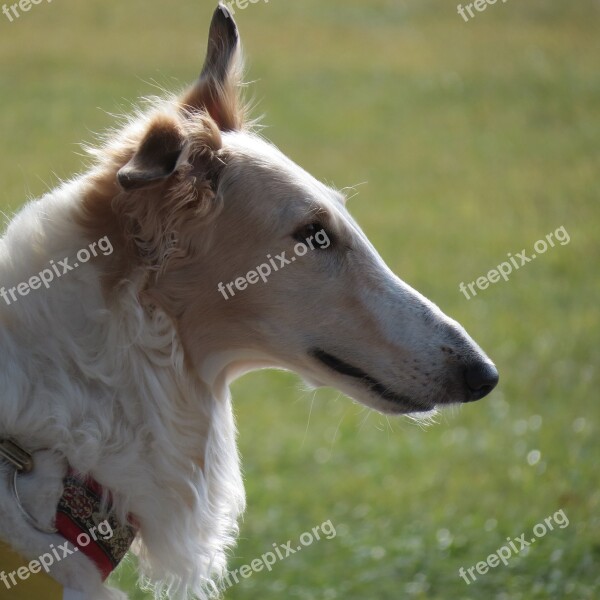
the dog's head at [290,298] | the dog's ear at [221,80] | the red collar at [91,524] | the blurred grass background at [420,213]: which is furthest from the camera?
the blurred grass background at [420,213]

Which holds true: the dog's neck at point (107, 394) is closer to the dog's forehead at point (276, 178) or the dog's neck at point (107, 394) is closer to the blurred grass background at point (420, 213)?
the dog's forehead at point (276, 178)

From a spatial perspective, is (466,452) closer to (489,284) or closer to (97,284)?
(489,284)

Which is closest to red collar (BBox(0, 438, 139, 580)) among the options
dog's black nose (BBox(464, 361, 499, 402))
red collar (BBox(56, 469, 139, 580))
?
red collar (BBox(56, 469, 139, 580))

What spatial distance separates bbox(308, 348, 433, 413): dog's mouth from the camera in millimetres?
3756

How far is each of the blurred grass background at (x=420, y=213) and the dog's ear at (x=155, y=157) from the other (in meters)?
Result: 1.24

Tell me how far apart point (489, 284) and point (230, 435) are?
8923 millimetres

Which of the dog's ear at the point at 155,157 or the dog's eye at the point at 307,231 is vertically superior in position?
the dog's ear at the point at 155,157

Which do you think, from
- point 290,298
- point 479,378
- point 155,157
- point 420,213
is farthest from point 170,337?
point 420,213

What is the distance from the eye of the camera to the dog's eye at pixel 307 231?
379cm

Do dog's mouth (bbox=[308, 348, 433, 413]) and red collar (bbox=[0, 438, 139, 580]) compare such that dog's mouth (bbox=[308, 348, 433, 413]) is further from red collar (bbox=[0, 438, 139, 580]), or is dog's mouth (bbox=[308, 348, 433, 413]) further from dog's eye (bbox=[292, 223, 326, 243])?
red collar (bbox=[0, 438, 139, 580])

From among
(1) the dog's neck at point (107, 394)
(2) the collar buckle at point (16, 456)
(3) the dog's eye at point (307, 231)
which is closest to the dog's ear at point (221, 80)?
(3) the dog's eye at point (307, 231)

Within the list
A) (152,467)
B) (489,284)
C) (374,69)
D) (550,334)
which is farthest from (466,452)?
(374,69)

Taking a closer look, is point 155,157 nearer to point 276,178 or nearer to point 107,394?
point 276,178

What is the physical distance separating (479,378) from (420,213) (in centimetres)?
1154
